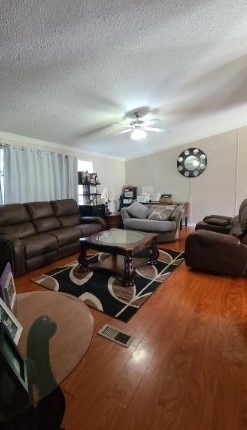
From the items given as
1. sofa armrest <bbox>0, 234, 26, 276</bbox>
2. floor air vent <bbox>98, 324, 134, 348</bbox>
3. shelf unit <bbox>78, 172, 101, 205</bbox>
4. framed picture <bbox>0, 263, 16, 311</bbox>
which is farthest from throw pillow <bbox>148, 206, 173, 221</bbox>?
framed picture <bbox>0, 263, 16, 311</bbox>

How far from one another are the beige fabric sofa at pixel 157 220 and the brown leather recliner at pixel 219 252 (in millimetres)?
1340

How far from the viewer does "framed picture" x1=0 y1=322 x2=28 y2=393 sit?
653mm

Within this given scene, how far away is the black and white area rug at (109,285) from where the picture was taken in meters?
2.10

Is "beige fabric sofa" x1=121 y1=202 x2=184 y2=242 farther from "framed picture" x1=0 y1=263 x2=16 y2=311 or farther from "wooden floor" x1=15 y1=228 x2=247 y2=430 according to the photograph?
"framed picture" x1=0 y1=263 x2=16 y2=311

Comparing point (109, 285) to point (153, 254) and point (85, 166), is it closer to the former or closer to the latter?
point (153, 254)

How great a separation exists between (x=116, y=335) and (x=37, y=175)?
3.24m

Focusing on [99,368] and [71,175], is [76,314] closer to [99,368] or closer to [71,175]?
[99,368]

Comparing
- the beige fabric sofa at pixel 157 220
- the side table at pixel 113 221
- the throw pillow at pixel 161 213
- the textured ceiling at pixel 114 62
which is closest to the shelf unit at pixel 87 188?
the side table at pixel 113 221

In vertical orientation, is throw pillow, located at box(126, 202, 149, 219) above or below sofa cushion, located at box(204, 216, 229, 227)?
above

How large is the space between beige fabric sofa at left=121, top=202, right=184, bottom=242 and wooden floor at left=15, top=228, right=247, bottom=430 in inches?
83.0

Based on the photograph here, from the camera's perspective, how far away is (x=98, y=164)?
18.4ft

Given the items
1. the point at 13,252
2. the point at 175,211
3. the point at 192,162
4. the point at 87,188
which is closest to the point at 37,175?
the point at 87,188

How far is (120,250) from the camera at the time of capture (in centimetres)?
252

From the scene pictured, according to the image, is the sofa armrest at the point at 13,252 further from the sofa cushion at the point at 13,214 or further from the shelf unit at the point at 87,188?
the shelf unit at the point at 87,188
